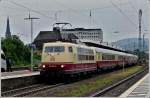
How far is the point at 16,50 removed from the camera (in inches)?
1783

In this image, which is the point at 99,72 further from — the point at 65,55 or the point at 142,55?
the point at 142,55

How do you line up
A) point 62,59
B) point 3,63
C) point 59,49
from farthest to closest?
1. point 3,63
2. point 59,49
3. point 62,59

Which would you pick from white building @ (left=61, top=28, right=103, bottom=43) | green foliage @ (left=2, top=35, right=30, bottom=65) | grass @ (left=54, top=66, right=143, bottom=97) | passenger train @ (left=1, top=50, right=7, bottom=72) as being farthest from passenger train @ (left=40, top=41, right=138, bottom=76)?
green foliage @ (left=2, top=35, right=30, bottom=65)

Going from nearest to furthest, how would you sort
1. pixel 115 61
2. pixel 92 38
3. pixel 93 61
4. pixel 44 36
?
pixel 44 36 → pixel 93 61 → pixel 92 38 → pixel 115 61

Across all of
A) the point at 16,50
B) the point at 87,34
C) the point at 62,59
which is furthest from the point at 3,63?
the point at 62,59

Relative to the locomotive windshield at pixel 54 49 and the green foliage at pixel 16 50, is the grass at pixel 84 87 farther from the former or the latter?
the green foliage at pixel 16 50

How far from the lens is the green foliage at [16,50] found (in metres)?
44.3

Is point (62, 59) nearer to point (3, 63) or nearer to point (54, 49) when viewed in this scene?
point (54, 49)

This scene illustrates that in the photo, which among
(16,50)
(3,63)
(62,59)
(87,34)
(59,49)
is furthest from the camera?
(16,50)

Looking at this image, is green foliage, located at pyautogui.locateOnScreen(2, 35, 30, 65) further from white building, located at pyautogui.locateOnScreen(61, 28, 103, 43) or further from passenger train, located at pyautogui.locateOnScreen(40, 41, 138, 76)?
passenger train, located at pyautogui.locateOnScreen(40, 41, 138, 76)

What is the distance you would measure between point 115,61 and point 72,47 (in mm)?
23620

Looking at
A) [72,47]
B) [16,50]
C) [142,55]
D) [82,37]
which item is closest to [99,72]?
[82,37]

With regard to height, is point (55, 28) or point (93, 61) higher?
point (55, 28)

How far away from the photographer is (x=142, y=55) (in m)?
84.9
